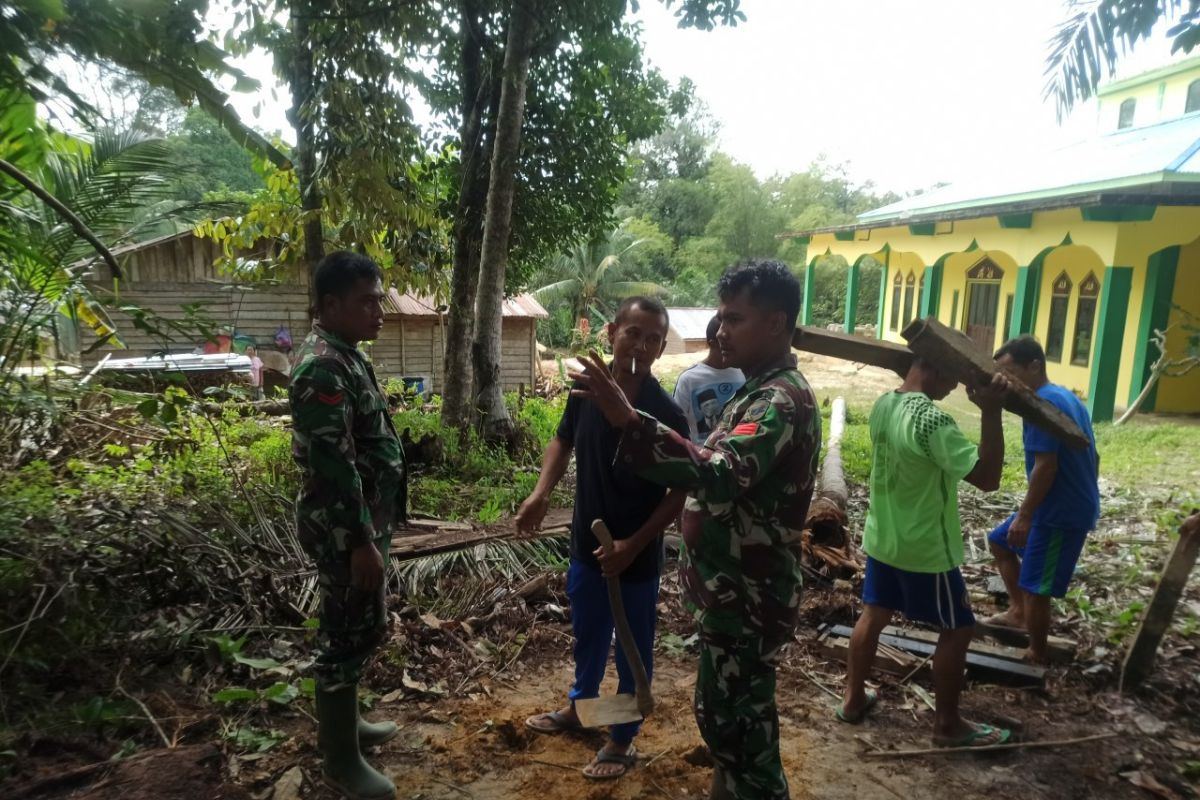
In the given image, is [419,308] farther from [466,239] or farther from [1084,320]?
[1084,320]

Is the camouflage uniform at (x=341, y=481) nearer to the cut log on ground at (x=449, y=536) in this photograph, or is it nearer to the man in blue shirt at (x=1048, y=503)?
the cut log on ground at (x=449, y=536)

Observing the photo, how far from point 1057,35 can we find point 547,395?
43.0ft

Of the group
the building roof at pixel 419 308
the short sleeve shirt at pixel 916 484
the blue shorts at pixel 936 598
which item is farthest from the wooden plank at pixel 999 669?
the building roof at pixel 419 308

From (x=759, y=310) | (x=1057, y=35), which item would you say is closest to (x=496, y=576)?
(x=759, y=310)

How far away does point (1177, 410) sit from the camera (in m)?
11.9

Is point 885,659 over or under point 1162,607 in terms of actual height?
under

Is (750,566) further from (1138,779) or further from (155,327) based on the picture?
(155,327)

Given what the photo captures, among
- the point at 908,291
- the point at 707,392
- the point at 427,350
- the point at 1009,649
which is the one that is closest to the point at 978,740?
the point at 1009,649

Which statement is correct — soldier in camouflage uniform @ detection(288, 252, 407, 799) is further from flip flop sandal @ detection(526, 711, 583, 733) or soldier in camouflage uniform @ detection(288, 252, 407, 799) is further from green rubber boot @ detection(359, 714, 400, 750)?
flip flop sandal @ detection(526, 711, 583, 733)

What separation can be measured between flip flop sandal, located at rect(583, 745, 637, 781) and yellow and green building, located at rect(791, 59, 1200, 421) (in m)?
10.6

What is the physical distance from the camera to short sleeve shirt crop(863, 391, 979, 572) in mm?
2682

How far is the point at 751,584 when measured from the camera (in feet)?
6.61

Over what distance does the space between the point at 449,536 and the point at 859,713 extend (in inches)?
106

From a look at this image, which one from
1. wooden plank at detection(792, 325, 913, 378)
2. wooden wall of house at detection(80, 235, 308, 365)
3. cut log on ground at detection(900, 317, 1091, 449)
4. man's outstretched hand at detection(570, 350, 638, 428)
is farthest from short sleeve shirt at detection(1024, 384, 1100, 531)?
wooden wall of house at detection(80, 235, 308, 365)
